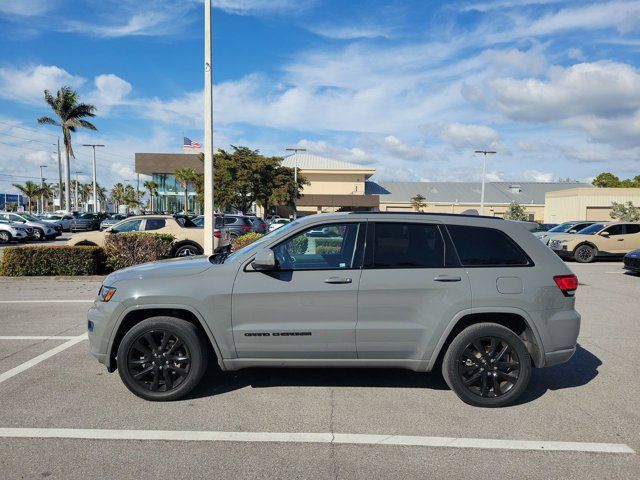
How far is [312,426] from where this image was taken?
364 centimetres

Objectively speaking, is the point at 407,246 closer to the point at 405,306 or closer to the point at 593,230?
the point at 405,306

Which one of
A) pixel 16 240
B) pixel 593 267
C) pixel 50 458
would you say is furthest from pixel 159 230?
pixel 16 240

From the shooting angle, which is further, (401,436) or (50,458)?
(401,436)

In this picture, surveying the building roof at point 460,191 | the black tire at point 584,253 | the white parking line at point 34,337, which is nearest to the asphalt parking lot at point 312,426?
the white parking line at point 34,337

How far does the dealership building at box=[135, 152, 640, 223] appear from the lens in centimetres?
6344

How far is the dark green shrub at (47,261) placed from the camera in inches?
430

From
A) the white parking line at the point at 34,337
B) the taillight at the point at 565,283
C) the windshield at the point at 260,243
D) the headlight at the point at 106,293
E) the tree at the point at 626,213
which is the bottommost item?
the white parking line at the point at 34,337

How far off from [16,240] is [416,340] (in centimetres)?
2639

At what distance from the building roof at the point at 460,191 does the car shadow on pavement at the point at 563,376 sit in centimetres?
6597

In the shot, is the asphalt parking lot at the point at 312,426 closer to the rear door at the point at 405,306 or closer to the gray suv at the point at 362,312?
the gray suv at the point at 362,312

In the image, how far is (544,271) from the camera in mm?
4059

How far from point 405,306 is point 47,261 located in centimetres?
1030

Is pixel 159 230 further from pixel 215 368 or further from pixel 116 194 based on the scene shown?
pixel 116 194

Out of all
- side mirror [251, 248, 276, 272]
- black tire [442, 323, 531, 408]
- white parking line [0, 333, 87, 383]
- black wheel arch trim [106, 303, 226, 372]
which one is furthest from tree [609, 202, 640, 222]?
white parking line [0, 333, 87, 383]
